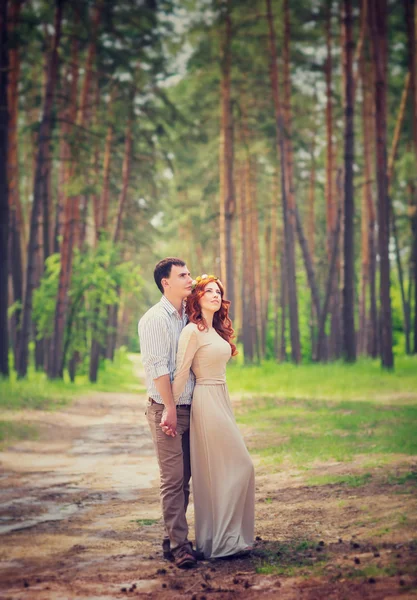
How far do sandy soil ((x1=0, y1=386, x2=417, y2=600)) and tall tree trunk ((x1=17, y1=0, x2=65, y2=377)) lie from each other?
1154cm

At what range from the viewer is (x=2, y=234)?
19.4m

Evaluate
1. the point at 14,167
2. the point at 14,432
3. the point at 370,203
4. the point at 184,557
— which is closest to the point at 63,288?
the point at 14,167

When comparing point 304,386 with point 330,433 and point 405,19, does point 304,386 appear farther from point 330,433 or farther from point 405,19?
point 405,19

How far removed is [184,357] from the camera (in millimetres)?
5734

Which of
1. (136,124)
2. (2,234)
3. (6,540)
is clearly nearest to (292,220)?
(136,124)

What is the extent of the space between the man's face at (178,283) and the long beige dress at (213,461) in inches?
10.9

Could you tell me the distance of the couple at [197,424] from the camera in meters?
5.68

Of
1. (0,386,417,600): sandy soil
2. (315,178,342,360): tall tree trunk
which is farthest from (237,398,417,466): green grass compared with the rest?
(315,178,342,360): tall tree trunk

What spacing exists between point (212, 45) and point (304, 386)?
13770mm

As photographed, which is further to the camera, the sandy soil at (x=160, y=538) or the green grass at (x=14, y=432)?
the green grass at (x=14, y=432)

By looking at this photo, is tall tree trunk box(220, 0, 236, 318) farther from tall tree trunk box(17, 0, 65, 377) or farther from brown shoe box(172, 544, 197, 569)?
brown shoe box(172, 544, 197, 569)

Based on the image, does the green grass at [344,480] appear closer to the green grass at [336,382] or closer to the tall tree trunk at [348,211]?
the green grass at [336,382]

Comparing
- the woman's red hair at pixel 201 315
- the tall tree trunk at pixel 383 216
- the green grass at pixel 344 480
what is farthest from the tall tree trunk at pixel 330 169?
the woman's red hair at pixel 201 315

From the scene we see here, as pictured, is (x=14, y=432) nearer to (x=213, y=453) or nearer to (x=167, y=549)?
(x=167, y=549)
